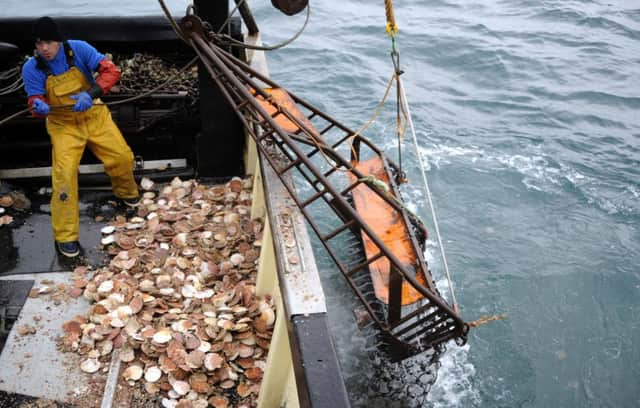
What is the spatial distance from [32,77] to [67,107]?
1.22 ft

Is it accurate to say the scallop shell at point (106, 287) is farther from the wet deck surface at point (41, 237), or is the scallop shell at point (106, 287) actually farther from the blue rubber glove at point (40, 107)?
the blue rubber glove at point (40, 107)

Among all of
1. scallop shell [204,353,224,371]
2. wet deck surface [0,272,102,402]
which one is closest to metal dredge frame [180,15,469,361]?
scallop shell [204,353,224,371]

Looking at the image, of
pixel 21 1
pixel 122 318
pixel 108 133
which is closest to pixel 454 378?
pixel 122 318

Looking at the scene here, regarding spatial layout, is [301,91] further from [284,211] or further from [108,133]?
[284,211]

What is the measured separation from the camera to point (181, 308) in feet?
13.5

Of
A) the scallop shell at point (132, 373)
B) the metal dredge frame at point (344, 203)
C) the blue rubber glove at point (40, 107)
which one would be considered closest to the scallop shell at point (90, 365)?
the scallop shell at point (132, 373)

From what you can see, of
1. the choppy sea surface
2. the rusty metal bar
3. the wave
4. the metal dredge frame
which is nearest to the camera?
the metal dredge frame

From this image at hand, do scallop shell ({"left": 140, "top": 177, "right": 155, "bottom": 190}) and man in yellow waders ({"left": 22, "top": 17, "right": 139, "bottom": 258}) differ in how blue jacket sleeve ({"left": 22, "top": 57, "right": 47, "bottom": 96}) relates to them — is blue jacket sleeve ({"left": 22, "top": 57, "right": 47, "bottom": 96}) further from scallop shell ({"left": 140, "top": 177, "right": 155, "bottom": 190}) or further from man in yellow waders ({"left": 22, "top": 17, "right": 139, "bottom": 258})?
scallop shell ({"left": 140, "top": 177, "right": 155, "bottom": 190})

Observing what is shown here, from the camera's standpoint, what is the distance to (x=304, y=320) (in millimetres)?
2730

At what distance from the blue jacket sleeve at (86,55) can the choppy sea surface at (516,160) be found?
148 inches

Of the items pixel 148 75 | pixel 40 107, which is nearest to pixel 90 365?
pixel 40 107

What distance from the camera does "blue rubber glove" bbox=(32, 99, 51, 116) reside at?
4.22 meters

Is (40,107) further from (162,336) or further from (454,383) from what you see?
(454,383)

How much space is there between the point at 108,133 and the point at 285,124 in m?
1.88
